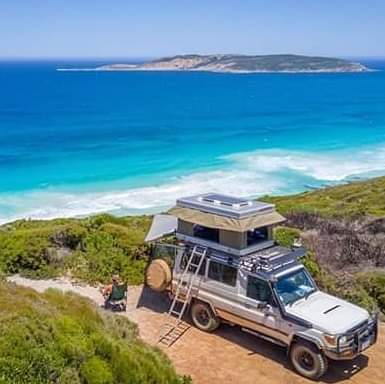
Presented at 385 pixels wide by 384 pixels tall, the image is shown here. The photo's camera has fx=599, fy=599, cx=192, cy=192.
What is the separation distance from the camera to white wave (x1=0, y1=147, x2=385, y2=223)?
127 ft

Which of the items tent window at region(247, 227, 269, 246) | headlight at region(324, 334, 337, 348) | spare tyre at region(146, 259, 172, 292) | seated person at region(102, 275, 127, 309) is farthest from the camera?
seated person at region(102, 275, 127, 309)

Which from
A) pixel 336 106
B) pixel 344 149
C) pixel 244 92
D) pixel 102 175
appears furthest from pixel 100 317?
pixel 244 92

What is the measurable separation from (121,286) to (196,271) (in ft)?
6.06

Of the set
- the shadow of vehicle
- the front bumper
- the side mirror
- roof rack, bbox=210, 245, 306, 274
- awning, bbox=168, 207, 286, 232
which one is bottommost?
the shadow of vehicle

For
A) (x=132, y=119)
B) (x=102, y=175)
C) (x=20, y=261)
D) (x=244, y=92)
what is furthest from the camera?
(x=244, y=92)

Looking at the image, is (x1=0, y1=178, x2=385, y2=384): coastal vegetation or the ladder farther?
the ladder

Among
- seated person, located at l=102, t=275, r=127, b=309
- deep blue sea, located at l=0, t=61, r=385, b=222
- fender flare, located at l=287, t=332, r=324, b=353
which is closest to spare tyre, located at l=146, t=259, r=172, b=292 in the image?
seated person, located at l=102, t=275, r=127, b=309

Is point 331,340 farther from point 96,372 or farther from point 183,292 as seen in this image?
point 96,372

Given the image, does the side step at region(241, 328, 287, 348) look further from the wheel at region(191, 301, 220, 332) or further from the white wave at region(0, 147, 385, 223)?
the white wave at region(0, 147, 385, 223)

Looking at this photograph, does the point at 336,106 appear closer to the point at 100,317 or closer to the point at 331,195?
the point at 331,195

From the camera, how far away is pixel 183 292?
11.9 meters

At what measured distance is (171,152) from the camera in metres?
59.5

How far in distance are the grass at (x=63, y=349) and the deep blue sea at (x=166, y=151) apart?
29180 millimetres

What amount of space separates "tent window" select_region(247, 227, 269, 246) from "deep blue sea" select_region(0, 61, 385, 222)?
26.6 meters
